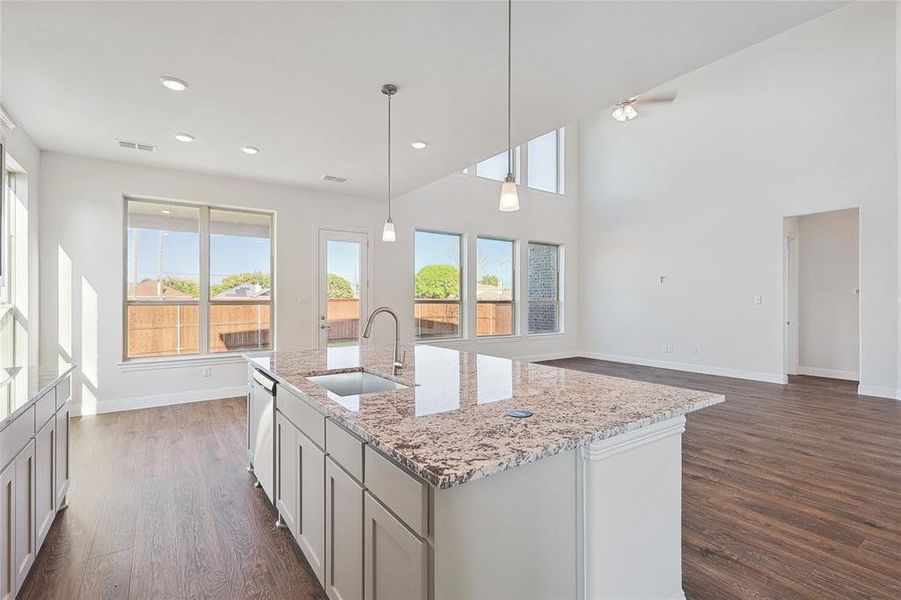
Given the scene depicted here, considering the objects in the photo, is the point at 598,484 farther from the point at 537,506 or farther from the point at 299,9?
the point at 299,9

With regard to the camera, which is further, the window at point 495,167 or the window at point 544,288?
the window at point 544,288

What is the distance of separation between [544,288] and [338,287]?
13.3 feet

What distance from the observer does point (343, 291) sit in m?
6.17

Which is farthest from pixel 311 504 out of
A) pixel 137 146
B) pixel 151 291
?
pixel 151 291

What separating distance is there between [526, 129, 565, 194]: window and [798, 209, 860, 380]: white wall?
156 inches

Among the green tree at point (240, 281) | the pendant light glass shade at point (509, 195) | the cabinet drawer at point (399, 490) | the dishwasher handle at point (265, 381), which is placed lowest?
the cabinet drawer at point (399, 490)

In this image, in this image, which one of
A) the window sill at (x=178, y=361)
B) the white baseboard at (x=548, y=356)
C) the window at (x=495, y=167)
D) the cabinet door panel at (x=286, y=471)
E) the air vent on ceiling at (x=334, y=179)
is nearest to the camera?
the cabinet door panel at (x=286, y=471)

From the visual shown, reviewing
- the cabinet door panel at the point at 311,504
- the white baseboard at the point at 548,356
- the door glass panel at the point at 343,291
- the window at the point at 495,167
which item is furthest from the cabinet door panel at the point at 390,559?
the window at the point at 495,167

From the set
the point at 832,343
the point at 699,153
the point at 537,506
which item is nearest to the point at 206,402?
the point at 537,506

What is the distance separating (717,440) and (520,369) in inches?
94.9

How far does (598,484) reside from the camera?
4.47 feet

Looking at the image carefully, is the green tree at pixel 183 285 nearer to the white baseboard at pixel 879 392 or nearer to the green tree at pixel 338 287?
the green tree at pixel 338 287

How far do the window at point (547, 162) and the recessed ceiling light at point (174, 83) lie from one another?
6.12 meters

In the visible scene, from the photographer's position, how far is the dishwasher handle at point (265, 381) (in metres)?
2.39
